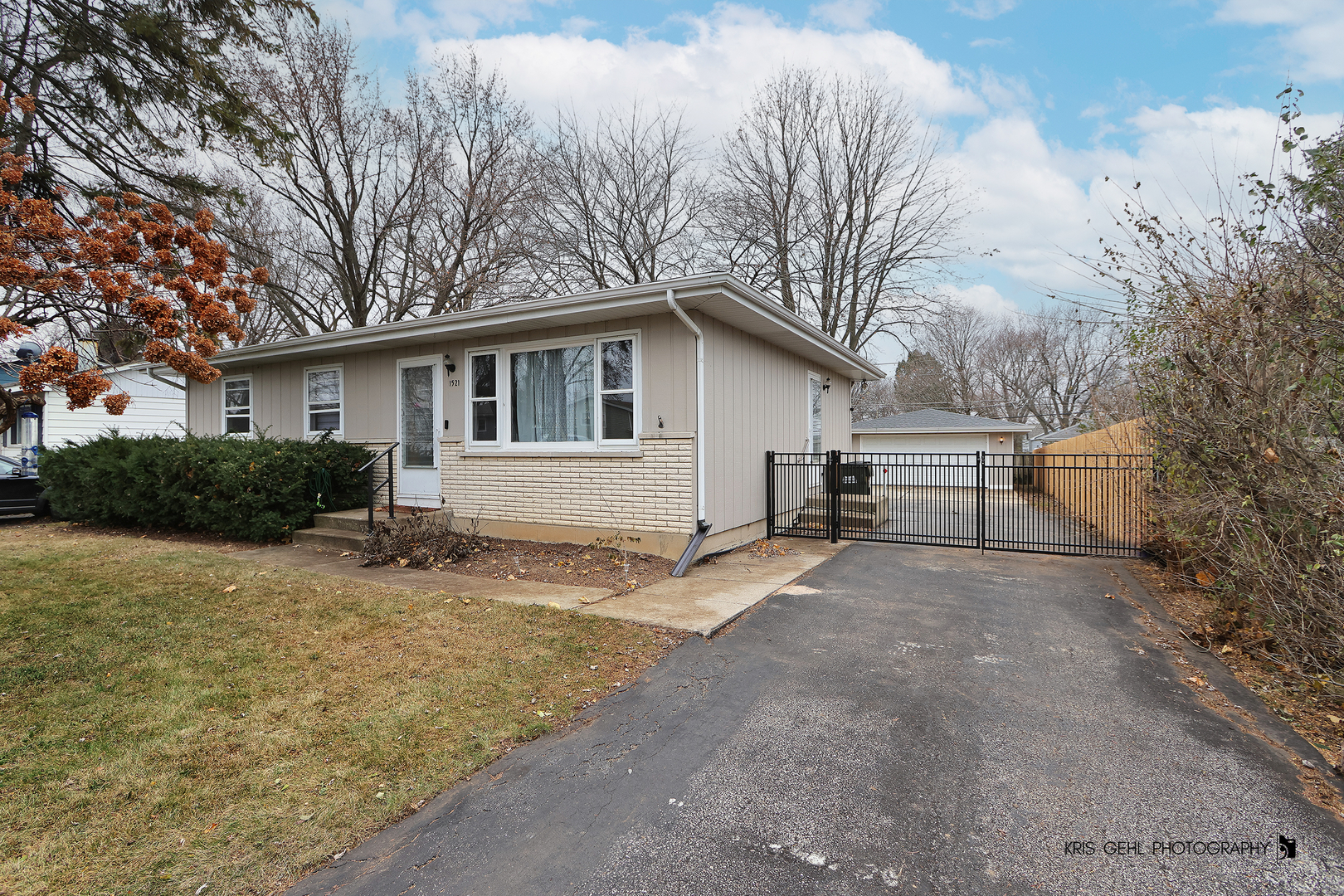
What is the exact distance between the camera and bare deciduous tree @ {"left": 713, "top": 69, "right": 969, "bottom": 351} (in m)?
20.0

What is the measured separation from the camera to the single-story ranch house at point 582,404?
23.0 ft

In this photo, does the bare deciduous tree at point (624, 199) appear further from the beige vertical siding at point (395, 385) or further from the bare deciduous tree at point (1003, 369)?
the bare deciduous tree at point (1003, 369)

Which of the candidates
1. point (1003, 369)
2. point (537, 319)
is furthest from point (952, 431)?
point (537, 319)

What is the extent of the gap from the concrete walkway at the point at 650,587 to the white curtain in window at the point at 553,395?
7.24 ft

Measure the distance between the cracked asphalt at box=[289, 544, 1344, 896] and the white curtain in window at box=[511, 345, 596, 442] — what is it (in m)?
4.02

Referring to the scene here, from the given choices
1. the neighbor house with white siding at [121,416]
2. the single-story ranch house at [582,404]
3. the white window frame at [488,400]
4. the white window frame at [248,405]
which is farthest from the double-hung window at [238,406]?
the neighbor house with white siding at [121,416]

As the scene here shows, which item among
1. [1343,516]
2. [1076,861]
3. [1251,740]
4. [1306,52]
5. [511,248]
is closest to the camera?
[1076,861]

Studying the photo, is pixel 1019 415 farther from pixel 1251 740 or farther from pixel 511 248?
pixel 1251 740

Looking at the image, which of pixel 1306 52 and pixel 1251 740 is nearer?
pixel 1251 740

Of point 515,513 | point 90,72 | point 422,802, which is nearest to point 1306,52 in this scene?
point 422,802

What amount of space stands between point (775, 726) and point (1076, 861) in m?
1.38

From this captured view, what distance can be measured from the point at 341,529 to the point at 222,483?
169 cm

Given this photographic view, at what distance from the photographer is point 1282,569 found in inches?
154

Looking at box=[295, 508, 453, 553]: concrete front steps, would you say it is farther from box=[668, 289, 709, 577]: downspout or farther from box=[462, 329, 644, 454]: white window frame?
box=[668, 289, 709, 577]: downspout
